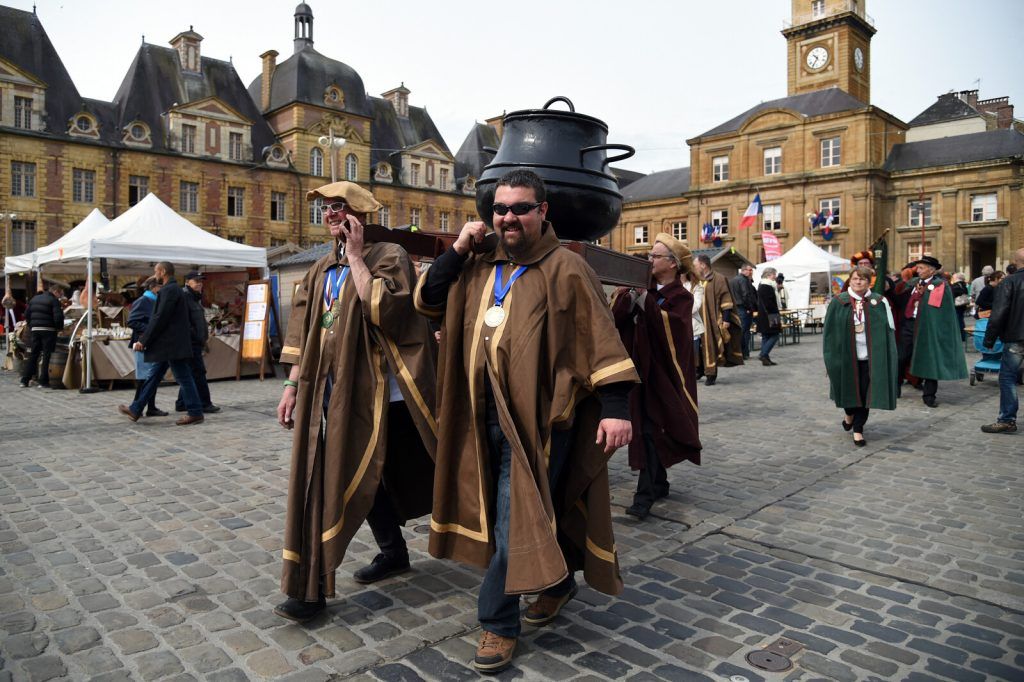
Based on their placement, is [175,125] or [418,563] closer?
[418,563]

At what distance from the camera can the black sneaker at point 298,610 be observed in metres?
3.26

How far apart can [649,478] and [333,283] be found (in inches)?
105

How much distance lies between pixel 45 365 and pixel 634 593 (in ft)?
42.7

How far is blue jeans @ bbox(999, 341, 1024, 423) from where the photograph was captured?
790cm

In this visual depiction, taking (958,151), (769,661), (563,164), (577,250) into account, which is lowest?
(769,661)

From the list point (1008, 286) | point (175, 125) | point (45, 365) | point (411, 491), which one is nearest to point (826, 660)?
point (411, 491)

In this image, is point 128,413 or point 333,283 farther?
point 128,413

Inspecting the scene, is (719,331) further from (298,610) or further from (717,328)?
(298,610)

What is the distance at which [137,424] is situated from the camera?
29.5 feet

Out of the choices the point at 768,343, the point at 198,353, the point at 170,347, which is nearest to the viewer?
the point at 170,347

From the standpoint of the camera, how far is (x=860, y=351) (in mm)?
7457

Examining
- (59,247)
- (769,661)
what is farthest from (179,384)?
(769,661)

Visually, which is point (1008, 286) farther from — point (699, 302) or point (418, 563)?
point (418, 563)

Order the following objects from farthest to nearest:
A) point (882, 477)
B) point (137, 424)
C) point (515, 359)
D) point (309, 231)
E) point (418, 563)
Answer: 1. point (309, 231)
2. point (137, 424)
3. point (882, 477)
4. point (418, 563)
5. point (515, 359)
